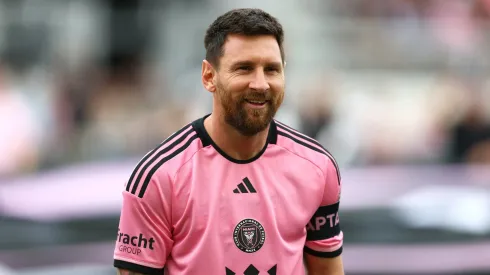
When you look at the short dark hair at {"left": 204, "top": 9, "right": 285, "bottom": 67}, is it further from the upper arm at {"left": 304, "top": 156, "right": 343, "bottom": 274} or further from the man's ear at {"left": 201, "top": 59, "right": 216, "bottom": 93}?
the upper arm at {"left": 304, "top": 156, "right": 343, "bottom": 274}

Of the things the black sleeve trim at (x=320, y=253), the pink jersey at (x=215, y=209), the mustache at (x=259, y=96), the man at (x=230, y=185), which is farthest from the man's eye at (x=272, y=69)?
the black sleeve trim at (x=320, y=253)

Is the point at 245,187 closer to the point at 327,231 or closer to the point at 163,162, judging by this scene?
the point at 163,162

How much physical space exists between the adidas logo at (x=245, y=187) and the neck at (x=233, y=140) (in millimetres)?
110

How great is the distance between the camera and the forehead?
4246mm

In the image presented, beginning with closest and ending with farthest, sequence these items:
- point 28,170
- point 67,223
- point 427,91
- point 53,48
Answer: point 67,223, point 28,170, point 427,91, point 53,48

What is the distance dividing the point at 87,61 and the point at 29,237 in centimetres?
782

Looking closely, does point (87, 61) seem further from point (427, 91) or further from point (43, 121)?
point (427, 91)

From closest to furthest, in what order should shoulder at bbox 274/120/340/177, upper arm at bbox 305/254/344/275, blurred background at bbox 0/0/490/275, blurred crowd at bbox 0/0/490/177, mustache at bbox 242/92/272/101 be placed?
mustache at bbox 242/92/272/101 → shoulder at bbox 274/120/340/177 → upper arm at bbox 305/254/344/275 → blurred background at bbox 0/0/490/275 → blurred crowd at bbox 0/0/490/177

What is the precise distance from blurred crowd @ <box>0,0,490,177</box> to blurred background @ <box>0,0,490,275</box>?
26 millimetres

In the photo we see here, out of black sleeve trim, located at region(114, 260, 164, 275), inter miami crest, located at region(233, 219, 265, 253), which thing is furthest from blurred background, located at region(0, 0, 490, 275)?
inter miami crest, located at region(233, 219, 265, 253)

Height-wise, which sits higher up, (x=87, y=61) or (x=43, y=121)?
(x=87, y=61)

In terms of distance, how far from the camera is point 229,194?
4383 millimetres

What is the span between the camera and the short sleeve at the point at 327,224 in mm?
4582

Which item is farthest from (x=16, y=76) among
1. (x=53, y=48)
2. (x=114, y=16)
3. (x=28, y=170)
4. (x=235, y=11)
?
(x=235, y=11)
